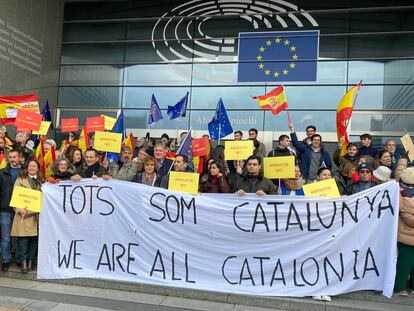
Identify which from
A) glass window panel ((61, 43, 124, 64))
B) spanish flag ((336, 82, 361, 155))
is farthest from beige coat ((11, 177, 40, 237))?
glass window panel ((61, 43, 124, 64))

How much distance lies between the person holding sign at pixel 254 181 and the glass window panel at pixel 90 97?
9.91 meters

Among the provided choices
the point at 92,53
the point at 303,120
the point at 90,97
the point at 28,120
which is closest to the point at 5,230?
the point at 28,120

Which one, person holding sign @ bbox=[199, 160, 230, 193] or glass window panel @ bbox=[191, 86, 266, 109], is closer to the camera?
person holding sign @ bbox=[199, 160, 230, 193]

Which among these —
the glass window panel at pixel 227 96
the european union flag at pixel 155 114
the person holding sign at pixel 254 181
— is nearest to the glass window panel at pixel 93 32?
the glass window panel at pixel 227 96

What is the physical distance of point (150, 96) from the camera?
14.8m

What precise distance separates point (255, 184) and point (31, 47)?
36.6 feet

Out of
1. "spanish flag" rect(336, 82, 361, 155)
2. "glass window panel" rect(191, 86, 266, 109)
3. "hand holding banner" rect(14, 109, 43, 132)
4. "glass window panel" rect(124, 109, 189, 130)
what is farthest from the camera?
"glass window panel" rect(124, 109, 189, 130)

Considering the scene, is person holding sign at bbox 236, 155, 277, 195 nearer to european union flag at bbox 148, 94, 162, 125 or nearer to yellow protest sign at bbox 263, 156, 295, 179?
yellow protest sign at bbox 263, 156, 295, 179

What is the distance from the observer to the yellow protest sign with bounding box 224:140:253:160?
20.6ft

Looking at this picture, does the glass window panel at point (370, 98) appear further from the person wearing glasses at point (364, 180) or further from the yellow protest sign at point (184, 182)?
the yellow protest sign at point (184, 182)

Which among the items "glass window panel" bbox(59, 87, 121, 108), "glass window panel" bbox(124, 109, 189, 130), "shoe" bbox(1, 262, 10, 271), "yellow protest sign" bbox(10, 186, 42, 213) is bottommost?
"shoe" bbox(1, 262, 10, 271)

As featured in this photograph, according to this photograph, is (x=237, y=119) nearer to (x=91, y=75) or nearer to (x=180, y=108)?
(x=180, y=108)

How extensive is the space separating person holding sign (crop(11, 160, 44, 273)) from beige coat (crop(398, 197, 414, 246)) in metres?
4.76

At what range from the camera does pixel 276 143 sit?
44.3ft
